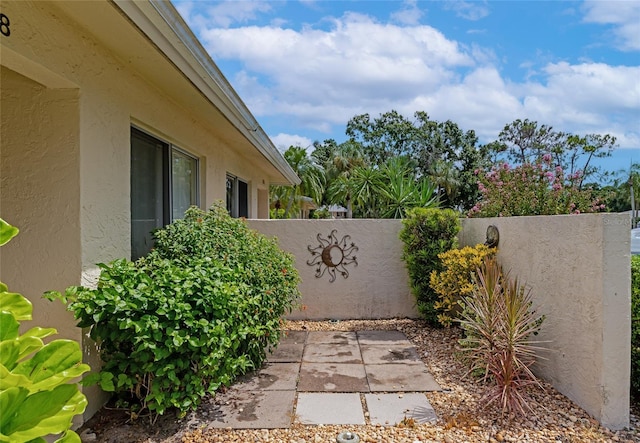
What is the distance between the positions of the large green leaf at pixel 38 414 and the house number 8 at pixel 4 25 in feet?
7.78

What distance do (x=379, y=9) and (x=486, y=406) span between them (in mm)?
5640

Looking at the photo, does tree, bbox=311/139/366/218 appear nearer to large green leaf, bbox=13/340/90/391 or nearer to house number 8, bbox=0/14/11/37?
house number 8, bbox=0/14/11/37

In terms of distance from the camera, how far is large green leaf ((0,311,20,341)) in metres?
1.06

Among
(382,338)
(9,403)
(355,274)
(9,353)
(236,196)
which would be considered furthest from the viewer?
(236,196)

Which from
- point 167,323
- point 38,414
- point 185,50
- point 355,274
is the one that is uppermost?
point 185,50

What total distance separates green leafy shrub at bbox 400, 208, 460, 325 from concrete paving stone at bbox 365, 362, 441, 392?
1.53 meters

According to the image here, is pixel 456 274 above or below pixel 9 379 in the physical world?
below

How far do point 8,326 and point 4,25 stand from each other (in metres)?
2.21

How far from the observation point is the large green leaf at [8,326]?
41.8 inches

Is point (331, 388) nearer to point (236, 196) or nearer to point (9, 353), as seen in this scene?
point (9, 353)

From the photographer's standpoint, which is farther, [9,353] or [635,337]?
[635,337]

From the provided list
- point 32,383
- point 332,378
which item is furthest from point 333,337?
point 32,383

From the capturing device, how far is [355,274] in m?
6.80

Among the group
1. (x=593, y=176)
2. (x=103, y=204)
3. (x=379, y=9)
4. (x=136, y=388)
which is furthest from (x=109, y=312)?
(x=593, y=176)
